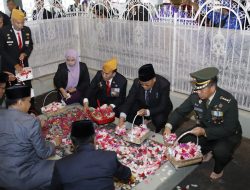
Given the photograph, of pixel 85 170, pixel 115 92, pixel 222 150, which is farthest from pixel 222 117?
pixel 85 170

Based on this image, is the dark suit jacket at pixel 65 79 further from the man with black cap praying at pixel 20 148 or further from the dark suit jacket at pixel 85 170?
the dark suit jacket at pixel 85 170

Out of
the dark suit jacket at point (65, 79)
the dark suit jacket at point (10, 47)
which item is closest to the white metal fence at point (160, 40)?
the dark suit jacket at point (10, 47)

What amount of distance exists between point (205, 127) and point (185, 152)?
84 cm

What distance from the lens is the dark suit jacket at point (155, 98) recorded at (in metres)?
4.38

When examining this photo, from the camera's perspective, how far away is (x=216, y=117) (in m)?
3.58

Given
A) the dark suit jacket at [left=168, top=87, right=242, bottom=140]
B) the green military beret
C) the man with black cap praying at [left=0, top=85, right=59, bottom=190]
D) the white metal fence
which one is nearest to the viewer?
the man with black cap praying at [left=0, top=85, right=59, bottom=190]

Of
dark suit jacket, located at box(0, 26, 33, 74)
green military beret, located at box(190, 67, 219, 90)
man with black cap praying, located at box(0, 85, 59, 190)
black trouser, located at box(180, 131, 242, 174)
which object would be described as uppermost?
dark suit jacket, located at box(0, 26, 33, 74)

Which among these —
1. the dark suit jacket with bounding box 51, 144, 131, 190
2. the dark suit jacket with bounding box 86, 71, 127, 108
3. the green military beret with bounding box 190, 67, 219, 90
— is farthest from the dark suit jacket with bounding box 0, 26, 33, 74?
the dark suit jacket with bounding box 51, 144, 131, 190

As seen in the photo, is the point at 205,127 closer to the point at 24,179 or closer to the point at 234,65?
the point at 234,65

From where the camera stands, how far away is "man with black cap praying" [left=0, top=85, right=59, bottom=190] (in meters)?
2.68

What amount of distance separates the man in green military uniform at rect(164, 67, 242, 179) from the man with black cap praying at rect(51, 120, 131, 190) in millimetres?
1516

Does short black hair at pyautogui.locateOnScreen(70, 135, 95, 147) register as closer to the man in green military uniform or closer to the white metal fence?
the man in green military uniform

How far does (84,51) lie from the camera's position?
7.18 metres

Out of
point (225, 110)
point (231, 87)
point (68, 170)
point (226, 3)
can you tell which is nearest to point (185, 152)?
point (225, 110)
